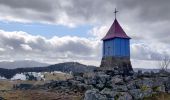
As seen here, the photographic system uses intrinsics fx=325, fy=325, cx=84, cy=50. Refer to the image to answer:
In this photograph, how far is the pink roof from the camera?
220 feet

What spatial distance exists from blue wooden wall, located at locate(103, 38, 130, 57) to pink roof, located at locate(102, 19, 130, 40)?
0.82 meters

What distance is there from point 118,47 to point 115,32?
130 inches

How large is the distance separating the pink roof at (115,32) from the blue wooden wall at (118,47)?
2.69 ft

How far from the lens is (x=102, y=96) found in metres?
48.4

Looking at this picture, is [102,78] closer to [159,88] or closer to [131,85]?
[131,85]

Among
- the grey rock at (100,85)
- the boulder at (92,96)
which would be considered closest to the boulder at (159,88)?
the grey rock at (100,85)

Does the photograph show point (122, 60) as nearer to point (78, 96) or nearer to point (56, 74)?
point (78, 96)

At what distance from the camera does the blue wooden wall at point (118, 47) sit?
6656 centimetres

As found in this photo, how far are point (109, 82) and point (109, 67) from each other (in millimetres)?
9281

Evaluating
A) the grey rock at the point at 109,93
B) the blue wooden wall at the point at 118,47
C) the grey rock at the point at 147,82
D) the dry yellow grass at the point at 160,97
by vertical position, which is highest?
the blue wooden wall at the point at 118,47

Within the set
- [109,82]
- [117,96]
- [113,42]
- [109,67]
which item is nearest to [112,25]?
[113,42]

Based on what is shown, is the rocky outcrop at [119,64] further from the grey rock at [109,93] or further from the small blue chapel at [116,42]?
the grey rock at [109,93]

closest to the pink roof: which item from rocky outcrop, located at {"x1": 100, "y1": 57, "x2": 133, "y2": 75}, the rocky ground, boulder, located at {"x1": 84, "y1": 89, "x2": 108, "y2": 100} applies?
rocky outcrop, located at {"x1": 100, "y1": 57, "x2": 133, "y2": 75}

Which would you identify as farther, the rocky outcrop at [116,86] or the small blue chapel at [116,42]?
the small blue chapel at [116,42]
